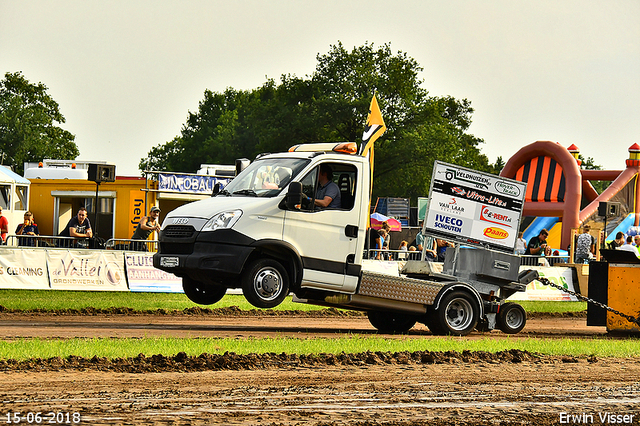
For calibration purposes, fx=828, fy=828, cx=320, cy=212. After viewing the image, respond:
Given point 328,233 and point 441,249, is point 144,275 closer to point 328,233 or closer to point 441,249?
point 441,249

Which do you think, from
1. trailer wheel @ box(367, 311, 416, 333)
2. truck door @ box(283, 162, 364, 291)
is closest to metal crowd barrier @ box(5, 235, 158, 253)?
trailer wheel @ box(367, 311, 416, 333)

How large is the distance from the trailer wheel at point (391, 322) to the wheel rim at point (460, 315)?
0.96m

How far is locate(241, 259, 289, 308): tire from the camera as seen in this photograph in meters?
11.9

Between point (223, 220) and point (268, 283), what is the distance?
115 cm

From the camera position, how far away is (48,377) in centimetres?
834

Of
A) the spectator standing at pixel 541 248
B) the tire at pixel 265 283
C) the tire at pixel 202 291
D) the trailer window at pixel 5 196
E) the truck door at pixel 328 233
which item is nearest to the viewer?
the tire at pixel 265 283

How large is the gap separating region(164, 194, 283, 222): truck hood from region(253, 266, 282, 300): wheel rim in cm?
93

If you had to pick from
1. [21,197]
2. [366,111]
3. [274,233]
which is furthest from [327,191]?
[366,111]

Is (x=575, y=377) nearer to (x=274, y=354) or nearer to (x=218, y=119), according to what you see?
(x=274, y=354)

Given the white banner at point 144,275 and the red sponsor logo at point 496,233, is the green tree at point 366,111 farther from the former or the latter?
the red sponsor logo at point 496,233

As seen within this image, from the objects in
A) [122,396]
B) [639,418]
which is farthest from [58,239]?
[639,418]

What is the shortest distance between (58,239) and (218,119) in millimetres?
80875

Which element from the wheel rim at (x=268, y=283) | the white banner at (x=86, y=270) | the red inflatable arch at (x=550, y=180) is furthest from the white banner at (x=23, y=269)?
the red inflatable arch at (x=550, y=180)

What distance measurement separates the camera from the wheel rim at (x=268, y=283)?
1204 cm
